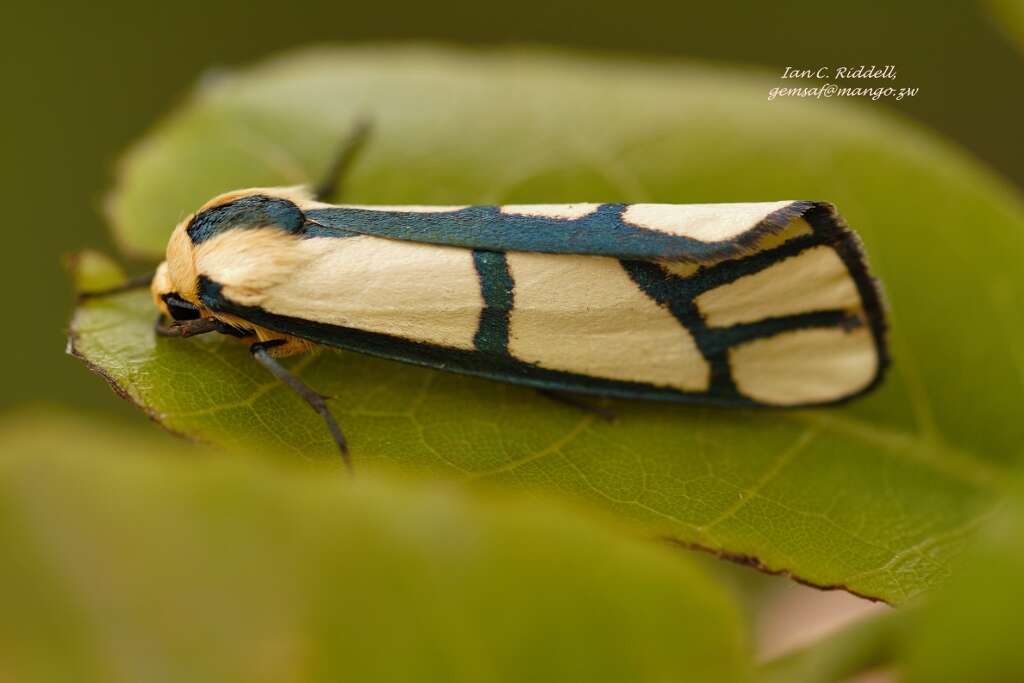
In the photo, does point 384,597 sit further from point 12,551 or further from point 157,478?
point 12,551

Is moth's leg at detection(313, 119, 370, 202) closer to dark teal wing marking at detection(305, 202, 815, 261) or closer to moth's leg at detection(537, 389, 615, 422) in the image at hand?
dark teal wing marking at detection(305, 202, 815, 261)

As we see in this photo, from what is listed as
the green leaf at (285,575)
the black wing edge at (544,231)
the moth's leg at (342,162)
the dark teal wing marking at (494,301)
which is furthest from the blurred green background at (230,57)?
the green leaf at (285,575)

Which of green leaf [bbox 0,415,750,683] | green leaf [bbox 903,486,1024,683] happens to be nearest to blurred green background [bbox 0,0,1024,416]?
green leaf [bbox 0,415,750,683]

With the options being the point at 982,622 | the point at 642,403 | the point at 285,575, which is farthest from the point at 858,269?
the point at 285,575

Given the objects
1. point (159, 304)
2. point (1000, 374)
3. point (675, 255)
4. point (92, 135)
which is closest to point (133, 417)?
point (92, 135)

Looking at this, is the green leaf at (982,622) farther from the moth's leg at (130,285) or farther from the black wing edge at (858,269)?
the moth's leg at (130,285)

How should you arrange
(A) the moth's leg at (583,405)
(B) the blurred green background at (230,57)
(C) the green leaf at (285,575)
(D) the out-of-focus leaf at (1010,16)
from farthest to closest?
(B) the blurred green background at (230,57) → (A) the moth's leg at (583,405) → (D) the out-of-focus leaf at (1010,16) → (C) the green leaf at (285,575)
